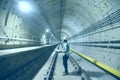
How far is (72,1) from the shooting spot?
55.9ft

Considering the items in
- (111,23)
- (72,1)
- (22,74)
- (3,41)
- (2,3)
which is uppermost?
(72,1)

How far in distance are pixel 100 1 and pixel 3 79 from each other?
6807 millimetres

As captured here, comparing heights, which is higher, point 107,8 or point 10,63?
point 107,8

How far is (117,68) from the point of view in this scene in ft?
33.7

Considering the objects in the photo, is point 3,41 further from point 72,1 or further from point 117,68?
point 72,1

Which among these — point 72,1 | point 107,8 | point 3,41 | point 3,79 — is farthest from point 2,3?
point 72,1

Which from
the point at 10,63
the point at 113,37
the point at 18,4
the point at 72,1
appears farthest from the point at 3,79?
the point at 72,1

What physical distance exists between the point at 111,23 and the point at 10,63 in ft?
17.4

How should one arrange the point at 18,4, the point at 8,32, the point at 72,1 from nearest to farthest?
the point at 8,32 < the point at 18,4 < the point at 72,1

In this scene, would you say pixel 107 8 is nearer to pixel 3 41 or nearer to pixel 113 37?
pixel 113 37

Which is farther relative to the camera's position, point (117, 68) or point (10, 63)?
point (117, 68)

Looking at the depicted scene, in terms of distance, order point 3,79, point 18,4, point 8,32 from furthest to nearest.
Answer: point 18,4
point 8,32
point 3,79

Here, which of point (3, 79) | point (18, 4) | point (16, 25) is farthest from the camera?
point (16, 25)

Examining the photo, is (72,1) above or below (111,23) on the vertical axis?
above
